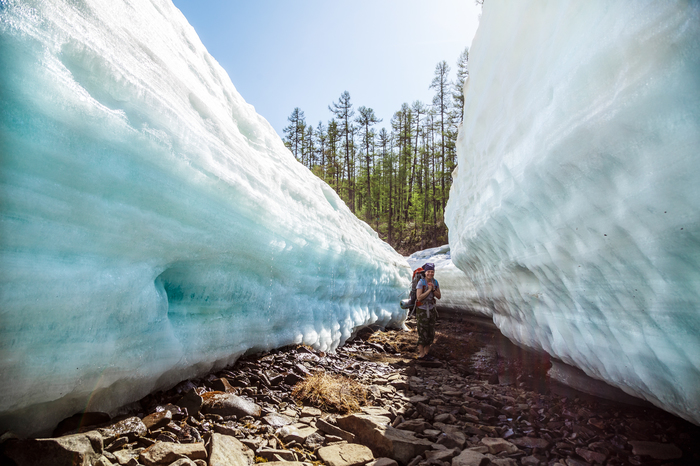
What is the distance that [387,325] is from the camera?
8.70 meters

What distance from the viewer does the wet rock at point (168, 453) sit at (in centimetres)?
174

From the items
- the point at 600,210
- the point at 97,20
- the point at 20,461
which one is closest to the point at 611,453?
the point at 600,210

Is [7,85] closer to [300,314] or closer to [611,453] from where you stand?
[300,314]

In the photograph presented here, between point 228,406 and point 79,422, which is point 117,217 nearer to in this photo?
point 79,422

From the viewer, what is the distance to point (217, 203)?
3.02 m

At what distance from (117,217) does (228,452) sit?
1.60 meters

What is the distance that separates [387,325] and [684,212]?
24.1 feet

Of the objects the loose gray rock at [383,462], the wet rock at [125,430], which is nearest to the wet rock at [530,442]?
the loose gray rock at [383,462]

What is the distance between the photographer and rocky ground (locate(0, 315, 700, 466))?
1.88 meters

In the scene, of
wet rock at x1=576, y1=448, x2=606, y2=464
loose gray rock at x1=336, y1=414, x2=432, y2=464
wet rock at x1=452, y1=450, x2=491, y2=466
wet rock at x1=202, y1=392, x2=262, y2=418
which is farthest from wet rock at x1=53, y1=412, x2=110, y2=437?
wet rock at x1=576, y1=448, x2=606, y2=464

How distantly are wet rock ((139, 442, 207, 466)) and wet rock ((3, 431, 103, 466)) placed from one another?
0.74 feet

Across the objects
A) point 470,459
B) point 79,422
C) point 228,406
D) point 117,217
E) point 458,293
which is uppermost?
point 117,217

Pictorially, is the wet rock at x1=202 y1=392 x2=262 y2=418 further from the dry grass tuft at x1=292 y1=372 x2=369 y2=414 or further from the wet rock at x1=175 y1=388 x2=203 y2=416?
the dry grass tuft at x1=292 y1=372 x2=369 y2=414

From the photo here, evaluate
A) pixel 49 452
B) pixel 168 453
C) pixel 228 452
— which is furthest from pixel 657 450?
pixel 49 452
